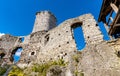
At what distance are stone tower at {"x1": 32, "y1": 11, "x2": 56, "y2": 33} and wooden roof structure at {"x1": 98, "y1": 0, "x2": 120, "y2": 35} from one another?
32.4 feet

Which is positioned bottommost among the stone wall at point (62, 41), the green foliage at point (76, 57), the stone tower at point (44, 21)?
the green foliage at point (76, 57)

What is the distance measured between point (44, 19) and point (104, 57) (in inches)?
561

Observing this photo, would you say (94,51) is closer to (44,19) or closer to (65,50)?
(65,50)

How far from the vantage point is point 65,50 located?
40.3ft

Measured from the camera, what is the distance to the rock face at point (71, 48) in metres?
7.08

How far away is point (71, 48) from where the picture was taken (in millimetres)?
12031

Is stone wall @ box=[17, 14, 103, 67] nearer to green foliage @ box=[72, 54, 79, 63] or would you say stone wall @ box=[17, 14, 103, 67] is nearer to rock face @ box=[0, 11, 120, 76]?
rock face @ box=[0, 11, 120, 76]

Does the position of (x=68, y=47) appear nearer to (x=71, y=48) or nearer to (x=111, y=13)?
(x=71, y=48)

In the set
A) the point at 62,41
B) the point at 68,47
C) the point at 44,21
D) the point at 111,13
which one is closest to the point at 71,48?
the point at 68,47

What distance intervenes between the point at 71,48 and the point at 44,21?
9172mm

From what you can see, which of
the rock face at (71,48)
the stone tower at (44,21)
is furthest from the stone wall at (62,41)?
the stone tower at (44,21)

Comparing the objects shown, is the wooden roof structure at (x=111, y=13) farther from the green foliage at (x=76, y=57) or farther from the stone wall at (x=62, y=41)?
the green foliage at (x=76, y=57)

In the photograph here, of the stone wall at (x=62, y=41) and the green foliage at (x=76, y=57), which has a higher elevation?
the stone wall at (x=62, y=41)

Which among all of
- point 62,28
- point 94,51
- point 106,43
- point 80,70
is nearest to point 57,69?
point 80,70
